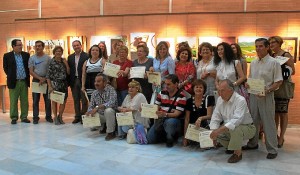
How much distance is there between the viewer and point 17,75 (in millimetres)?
6605

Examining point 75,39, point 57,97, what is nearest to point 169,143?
point 57,97

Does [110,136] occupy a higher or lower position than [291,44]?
lower

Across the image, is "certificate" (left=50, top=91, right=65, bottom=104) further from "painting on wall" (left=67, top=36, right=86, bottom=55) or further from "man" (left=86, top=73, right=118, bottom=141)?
"painting on wall" (left=67, top=36, right=86, bottom=55)

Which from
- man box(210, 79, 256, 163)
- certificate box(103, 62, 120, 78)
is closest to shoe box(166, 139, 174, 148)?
man box(210, 79, 256, 163)

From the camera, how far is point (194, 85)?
183 inches

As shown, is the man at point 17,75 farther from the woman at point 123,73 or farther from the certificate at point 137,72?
the certificate at point 137,72

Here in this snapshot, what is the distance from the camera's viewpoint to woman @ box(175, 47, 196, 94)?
5.00 meters

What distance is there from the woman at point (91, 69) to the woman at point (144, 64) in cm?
84

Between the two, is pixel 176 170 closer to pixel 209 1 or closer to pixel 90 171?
pixel 90 171

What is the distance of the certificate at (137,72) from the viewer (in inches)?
210

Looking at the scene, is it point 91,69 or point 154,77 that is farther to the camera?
point 91,69

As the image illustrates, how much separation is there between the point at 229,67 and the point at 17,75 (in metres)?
4.53

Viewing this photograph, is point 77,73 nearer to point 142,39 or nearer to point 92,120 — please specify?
point 92,120

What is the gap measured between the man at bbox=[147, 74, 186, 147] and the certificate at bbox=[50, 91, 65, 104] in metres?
2.22
